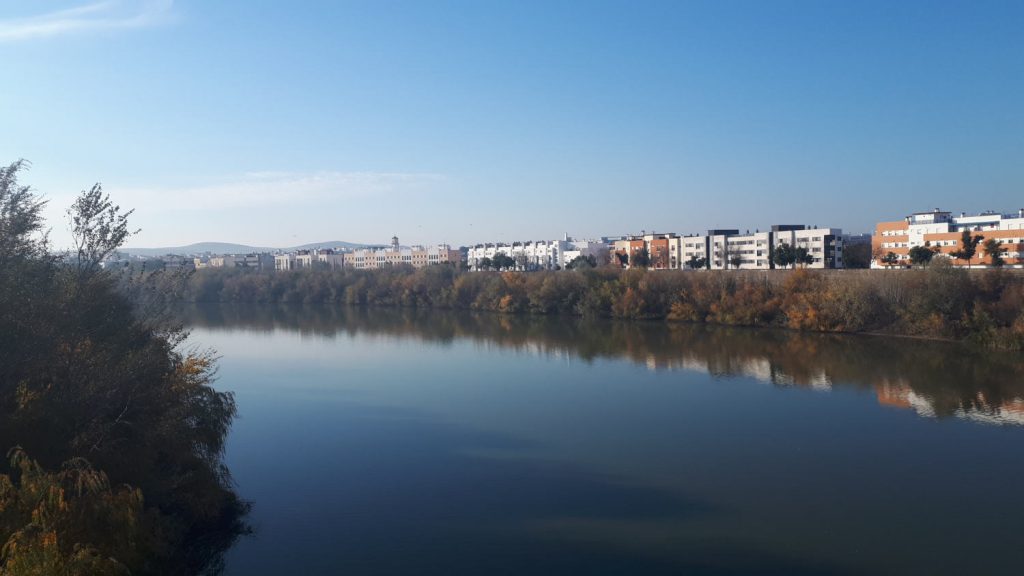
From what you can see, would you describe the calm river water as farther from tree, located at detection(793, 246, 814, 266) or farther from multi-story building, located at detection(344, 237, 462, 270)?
multi-story building, located at detection(344, 237, 462, 270)

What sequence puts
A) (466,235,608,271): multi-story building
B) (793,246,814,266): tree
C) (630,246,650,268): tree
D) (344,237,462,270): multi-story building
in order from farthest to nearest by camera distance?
(344,237,462,270): multi-story building < (466,235,608,271): multi-story building < (630,246,650,268): tree < (793,246,814,266): tree

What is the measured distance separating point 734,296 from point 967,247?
7451 millimetres

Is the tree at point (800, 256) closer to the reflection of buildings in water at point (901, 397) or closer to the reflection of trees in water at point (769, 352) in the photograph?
the reflection of trees in water at point (769, 352)

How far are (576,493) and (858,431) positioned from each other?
448 cm

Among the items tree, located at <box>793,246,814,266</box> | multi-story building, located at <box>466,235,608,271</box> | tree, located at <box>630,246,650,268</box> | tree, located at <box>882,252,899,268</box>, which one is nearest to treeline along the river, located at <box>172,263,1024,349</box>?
tree, located at <box>793,246,814,266</box>

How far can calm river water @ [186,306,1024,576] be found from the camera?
19.5 ft

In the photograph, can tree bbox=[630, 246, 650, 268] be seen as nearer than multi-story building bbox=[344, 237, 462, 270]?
Yes

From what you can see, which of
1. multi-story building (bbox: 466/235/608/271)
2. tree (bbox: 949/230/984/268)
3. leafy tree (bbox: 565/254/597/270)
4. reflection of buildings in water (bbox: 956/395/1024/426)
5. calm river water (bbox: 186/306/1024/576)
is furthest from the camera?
multi-story building (bbox: 466/235/608/271)

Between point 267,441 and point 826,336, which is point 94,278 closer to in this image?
point 267,441

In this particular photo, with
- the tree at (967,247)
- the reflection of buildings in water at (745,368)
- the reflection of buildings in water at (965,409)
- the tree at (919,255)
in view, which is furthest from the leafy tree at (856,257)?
the reflection of buildings in water at (965,409)

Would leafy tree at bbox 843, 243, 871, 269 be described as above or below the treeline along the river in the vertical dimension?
above

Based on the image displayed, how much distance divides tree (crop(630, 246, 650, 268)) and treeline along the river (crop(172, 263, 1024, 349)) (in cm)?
801

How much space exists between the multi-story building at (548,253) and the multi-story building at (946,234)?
56.0ft

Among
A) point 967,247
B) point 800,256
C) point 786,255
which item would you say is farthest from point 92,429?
point 800,256
